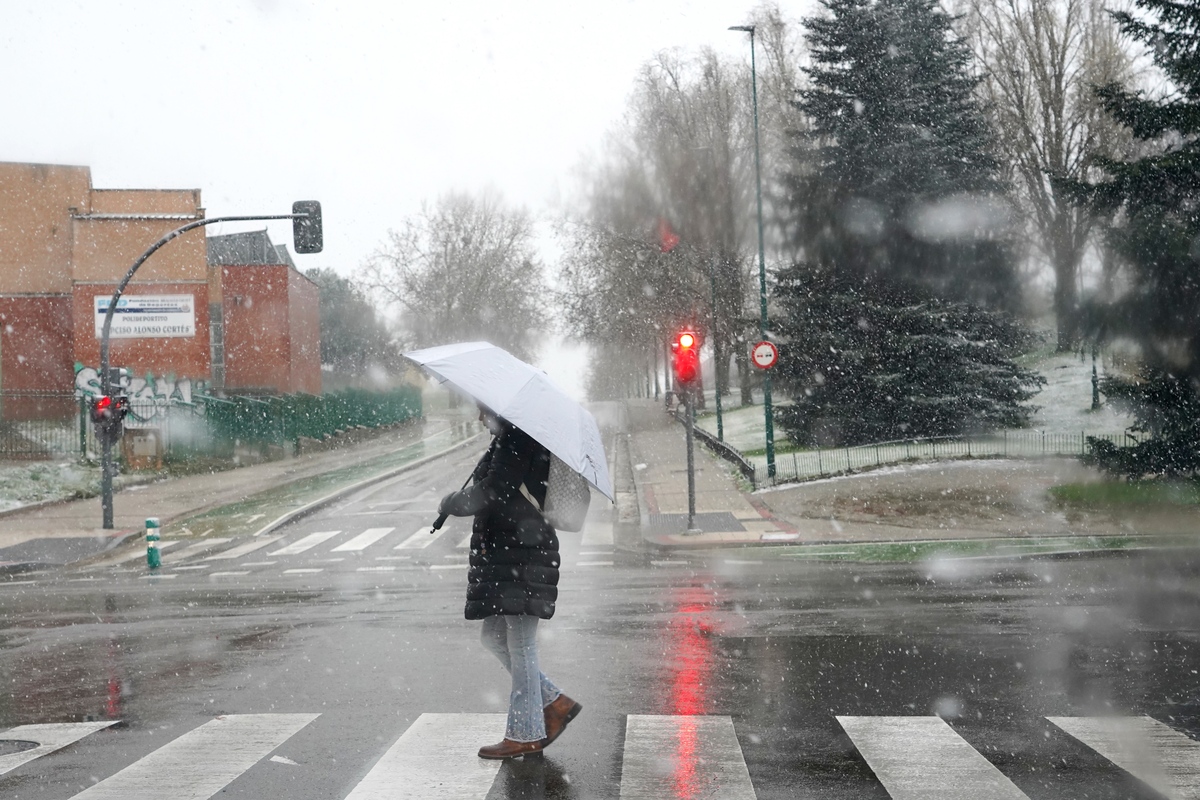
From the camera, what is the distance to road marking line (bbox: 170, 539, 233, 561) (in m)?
19.5

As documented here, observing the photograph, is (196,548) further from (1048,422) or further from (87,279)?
(87,279)

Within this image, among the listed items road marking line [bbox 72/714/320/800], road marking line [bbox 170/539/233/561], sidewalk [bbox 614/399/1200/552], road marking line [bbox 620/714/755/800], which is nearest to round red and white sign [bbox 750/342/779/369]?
sidewalk [bbox 614/399/1200/552]

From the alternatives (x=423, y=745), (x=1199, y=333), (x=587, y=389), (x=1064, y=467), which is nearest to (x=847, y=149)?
(x=1064, y=467)

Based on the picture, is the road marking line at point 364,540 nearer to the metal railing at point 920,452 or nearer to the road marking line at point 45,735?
the metal railing at point 920,452

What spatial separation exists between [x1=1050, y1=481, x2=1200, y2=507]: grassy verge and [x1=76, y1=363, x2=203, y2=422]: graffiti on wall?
2697 centimetres

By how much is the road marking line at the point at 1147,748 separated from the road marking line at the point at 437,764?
10.3 ft

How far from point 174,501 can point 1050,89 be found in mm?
35645

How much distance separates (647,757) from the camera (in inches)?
239

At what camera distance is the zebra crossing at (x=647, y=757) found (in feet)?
18.0

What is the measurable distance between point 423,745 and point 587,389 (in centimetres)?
16886

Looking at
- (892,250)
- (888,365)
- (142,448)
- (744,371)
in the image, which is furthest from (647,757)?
(744,371)

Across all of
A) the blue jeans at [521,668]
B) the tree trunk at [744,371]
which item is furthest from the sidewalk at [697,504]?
the blue jeans at [521,668]

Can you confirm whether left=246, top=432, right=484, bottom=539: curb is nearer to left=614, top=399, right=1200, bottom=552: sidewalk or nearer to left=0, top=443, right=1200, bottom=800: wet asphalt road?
left=614, top=399, right=1200, bottom=552: sidewalk

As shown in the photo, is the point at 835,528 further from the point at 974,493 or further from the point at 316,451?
the point at 316,451
